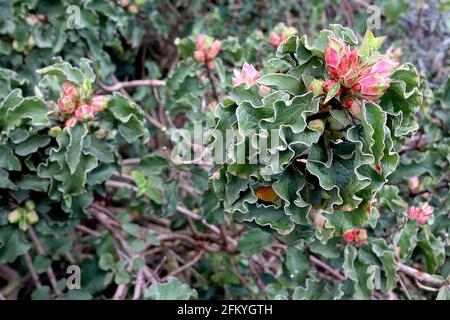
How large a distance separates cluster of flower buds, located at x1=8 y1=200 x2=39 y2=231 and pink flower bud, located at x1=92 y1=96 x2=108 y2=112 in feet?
1.20

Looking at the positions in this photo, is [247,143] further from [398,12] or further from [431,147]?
[398,12]

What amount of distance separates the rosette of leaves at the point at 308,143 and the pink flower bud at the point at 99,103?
426 millimetres

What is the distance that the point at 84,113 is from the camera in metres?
1.38

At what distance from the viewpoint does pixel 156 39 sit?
112 inches

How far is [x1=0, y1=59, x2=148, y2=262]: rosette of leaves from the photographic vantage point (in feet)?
4.50

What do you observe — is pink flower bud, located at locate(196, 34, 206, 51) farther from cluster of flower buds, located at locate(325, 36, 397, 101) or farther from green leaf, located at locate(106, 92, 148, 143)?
cluster of flower buds, located at locate(325, 36, 397, 101)

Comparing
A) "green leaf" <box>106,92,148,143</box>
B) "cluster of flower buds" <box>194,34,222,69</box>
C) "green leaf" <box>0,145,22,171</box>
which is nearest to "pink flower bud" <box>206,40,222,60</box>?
"cluster of flower buds" <box>194,34,222,69</box>

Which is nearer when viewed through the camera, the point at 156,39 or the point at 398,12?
the point at 398,12

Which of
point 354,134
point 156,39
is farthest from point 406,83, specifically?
point 156,39

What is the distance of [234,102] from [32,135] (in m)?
0.60

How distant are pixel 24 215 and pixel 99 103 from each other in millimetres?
408

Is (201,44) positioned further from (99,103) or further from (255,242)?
(255,242)

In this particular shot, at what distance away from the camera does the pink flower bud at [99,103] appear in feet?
4.68
